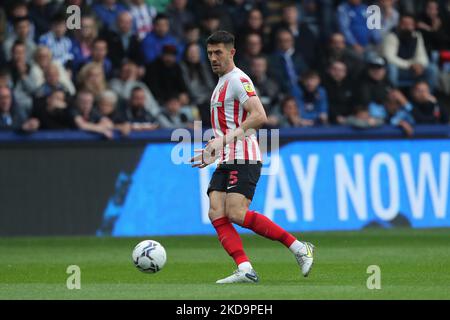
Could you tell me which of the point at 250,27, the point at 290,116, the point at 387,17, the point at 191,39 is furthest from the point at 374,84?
the point at 191,39

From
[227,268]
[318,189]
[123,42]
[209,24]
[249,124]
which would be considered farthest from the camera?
[209,24]

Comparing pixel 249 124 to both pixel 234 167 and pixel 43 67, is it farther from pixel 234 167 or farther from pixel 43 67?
pixel 43 67

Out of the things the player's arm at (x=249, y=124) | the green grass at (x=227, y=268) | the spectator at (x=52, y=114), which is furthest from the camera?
the spectator at (x=52, y=114)

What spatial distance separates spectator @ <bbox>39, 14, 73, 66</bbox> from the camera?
18.0 m

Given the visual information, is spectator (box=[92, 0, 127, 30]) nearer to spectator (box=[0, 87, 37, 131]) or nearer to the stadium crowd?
the stadium crowd

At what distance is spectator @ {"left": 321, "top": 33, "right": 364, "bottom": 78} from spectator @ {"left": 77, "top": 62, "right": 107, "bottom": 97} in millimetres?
3863

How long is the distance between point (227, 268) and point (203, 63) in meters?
7.33

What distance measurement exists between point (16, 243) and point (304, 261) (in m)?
6.13

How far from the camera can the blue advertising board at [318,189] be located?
16.6 m

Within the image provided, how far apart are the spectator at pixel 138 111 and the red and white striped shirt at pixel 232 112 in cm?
679

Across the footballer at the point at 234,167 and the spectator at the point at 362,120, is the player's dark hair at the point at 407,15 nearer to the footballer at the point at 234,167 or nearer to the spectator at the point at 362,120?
the spectator at the point at 362,120

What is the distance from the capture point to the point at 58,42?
18141 millimetres

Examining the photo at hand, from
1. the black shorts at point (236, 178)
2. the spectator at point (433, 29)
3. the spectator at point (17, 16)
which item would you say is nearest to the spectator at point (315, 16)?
the spectator at point (433, 29)
